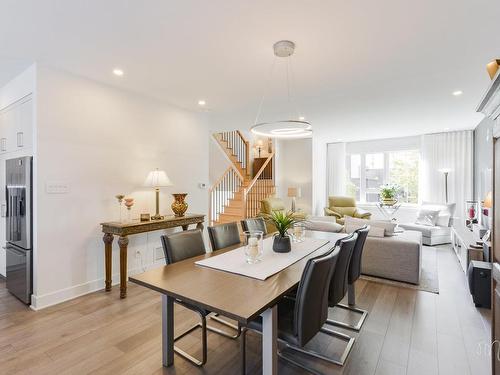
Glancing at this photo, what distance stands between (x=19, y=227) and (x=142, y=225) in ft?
4.25

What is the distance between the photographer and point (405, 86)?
3.53 meters

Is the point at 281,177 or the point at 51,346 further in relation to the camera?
the point at 281,177

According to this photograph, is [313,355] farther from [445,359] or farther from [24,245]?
[24,245]

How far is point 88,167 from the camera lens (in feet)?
10.6

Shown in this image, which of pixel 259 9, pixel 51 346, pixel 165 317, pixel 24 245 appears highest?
pixel 259 9

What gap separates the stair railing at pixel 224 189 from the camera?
7625 mm

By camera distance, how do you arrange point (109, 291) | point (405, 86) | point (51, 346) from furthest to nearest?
point (405, 86) < point (109, 291) < point (51, 346)

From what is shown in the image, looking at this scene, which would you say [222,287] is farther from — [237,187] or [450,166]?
[450,166]

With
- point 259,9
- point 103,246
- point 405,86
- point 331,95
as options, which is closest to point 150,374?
point 103,246

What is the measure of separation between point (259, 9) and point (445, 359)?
9.63 ft

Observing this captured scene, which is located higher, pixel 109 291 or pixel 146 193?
pixel 146 193

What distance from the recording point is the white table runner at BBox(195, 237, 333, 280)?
1853 mm

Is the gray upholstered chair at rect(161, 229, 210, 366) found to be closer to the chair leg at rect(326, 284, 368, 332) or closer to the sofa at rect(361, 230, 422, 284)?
the chair leg at rect(326, 284, 368, 332)

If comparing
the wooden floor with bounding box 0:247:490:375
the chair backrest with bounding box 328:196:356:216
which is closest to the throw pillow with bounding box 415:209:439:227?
the chair backrest with bounding box 328:196:356:216
